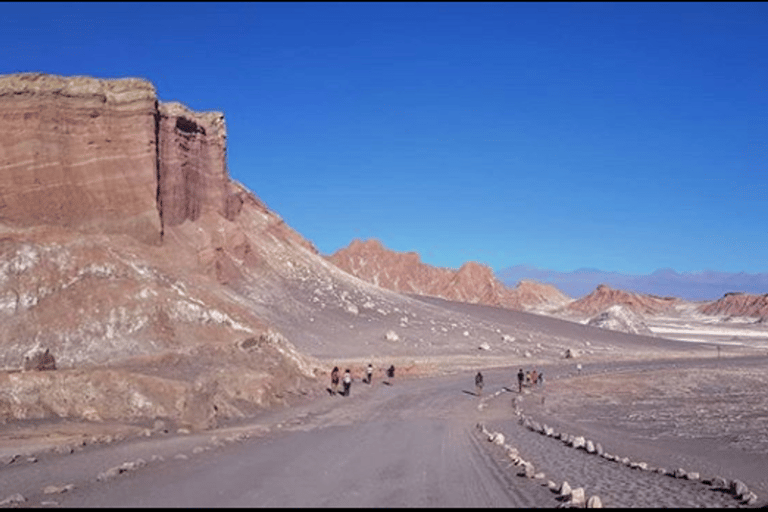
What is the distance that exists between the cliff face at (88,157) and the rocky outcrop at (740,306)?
148 metres

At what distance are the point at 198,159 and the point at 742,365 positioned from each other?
53.7 m

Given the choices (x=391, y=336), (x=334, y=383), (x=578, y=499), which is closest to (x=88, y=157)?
(x=391, y=336)

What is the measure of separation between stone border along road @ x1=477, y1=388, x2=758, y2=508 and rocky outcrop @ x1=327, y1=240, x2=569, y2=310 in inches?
5224

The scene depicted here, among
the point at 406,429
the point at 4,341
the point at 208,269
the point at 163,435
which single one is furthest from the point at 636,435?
the point at 208,269

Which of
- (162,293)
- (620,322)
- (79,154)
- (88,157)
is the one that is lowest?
(620,322)

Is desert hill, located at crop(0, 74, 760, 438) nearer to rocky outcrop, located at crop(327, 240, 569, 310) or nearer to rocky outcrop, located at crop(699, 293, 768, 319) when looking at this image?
rocky outcrop, located at crop(327, 240, 569, 310)

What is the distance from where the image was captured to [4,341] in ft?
121

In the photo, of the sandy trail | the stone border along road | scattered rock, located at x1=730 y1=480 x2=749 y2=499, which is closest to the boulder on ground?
the sandy trail

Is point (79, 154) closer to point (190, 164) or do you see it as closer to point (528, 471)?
point (190, 164)

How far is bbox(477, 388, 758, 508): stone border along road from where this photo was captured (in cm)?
1477

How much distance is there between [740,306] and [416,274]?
81.4 metres

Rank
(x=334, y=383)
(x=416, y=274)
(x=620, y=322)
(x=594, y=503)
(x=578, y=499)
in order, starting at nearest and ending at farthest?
(x=594, y=503)
(x=578, y=499)
(x=334, y=383)
(x=620, y=322)
(x=416, y=274)

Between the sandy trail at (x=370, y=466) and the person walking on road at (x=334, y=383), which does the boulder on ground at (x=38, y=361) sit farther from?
the person walking on road at (x=334, y=383)

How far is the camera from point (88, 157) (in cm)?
5775
